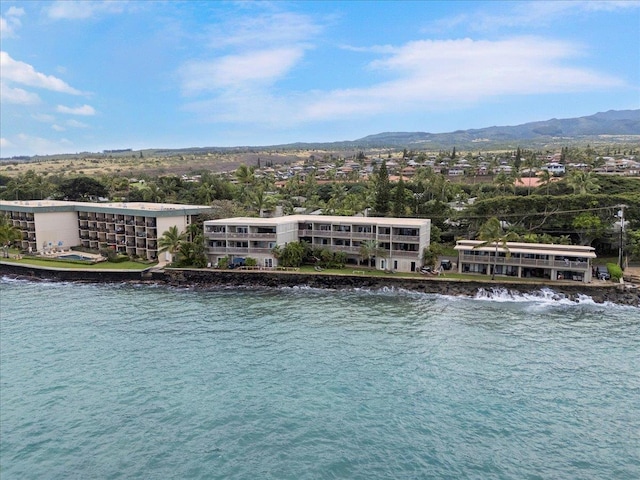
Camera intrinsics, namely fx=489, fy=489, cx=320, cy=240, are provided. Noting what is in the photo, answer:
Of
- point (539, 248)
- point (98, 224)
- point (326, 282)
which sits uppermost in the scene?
point (98, 224)

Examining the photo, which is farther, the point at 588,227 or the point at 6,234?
the point at 6,234

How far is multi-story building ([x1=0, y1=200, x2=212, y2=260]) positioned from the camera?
5756 cm

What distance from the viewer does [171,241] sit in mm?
53781

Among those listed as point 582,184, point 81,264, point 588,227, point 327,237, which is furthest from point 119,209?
point 582,184

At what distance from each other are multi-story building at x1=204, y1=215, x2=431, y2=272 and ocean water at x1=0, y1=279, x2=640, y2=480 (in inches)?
449

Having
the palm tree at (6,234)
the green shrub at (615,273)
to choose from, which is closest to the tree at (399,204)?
the green shrub at (615,273)

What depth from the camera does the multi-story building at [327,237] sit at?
5056 centimetres

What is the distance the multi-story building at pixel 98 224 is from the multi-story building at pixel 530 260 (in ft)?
105

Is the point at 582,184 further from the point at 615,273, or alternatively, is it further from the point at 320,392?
the point at 320,392

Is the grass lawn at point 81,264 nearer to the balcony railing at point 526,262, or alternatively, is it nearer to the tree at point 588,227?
the balcony railing at point 526,262

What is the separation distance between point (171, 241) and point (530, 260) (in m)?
37.1

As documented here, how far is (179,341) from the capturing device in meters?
32.6

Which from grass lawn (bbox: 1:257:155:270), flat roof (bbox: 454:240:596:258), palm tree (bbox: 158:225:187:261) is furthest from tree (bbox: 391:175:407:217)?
grass lawn (bbox: 1:257:155:270)

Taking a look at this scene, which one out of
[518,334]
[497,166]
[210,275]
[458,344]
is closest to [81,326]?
[210,275]
